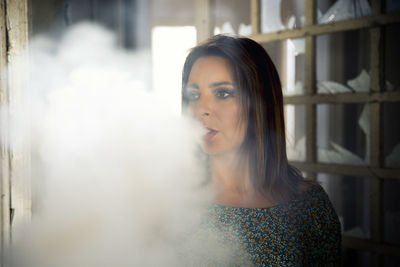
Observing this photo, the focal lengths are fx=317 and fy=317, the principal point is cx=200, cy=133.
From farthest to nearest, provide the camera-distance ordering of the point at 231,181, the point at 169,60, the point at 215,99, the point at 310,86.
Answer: the point at 169,60, the point at 310,86, the point at 231,181, the point at 215,99

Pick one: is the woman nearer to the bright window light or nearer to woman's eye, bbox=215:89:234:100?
woman's eye, bbox=215:89:234:100

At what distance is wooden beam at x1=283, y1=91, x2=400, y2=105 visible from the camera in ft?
3.34

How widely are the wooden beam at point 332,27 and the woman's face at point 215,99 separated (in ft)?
1.35

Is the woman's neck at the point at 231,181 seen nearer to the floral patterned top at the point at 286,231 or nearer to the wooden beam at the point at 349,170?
the floral patterned top at the point at 286,231

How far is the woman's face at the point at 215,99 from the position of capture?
0.91 m

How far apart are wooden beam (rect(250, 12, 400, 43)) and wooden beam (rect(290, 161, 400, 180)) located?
471 millimetres

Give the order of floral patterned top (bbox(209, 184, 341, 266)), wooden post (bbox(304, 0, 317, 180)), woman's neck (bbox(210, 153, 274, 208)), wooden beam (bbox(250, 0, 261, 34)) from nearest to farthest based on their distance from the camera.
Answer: floral patterned top (bbox(209, 184, 341, 266))
woman's neck (bbox(210, 153, 274, 208))
wooden post (bbox(304, 0, 317, 180))
wooden beam (bbox(250, 0, 261, 34))

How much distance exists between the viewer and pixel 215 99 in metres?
0.91

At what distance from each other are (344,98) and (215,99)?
49cm

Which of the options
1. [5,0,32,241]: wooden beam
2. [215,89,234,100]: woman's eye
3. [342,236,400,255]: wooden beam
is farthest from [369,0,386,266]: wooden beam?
[5,0,32,241]: wooden beam

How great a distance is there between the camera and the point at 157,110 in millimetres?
1285

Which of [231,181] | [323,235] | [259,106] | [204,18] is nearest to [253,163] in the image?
[231,181]

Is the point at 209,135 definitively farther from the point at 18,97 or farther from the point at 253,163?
the point at 18,97

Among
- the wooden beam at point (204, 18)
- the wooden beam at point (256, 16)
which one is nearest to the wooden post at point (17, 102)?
the wooden beam at point (204, 18)
